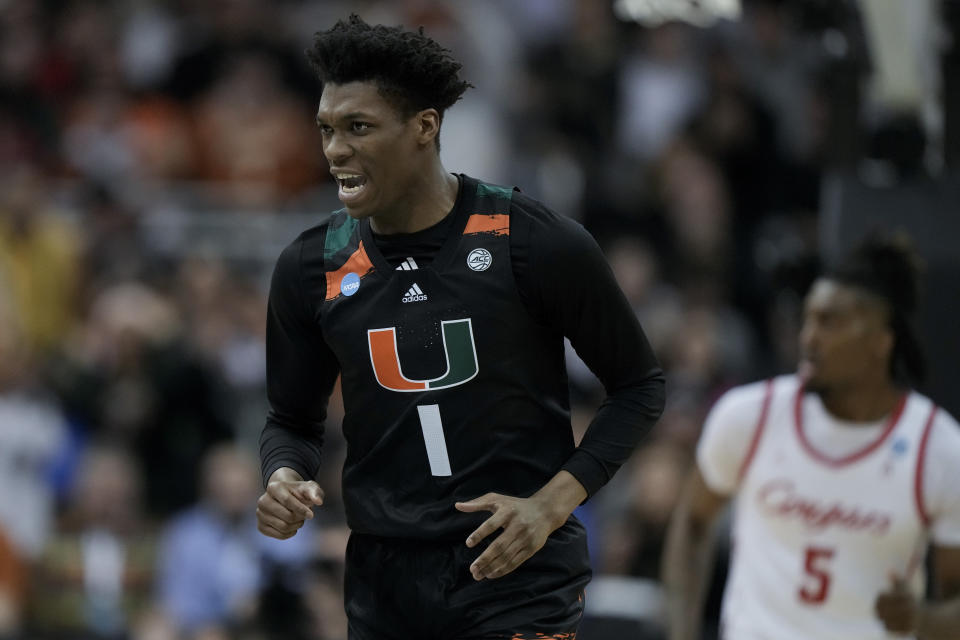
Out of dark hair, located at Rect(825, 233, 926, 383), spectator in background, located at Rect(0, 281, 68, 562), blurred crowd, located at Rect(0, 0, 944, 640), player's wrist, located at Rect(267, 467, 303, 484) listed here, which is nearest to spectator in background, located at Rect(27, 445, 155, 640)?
blurred crowd, located at Rect(0, 0, 944, 640)

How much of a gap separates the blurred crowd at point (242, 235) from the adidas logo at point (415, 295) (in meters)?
3.75

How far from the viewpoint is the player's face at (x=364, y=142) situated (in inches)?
146

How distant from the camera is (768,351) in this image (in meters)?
10.1

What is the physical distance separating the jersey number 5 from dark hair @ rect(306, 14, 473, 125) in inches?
90.5

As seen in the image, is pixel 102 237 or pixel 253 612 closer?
pixel 253 612

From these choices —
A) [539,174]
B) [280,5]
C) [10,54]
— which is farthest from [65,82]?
[539,174]

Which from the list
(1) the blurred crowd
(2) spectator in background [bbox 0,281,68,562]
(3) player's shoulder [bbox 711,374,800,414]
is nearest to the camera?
(3) player's shoulder [bbox 711,374,800,414]

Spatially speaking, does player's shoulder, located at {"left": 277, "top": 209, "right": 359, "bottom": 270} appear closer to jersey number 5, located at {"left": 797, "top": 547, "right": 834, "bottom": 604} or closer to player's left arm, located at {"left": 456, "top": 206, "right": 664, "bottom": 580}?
player's left arm, located at {"left": 456, "top": 206, "right": 664, "bottom": 580}

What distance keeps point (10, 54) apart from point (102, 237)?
250cm

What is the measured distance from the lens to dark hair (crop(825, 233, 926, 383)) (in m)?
5.41

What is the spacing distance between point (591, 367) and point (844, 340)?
1.72 m

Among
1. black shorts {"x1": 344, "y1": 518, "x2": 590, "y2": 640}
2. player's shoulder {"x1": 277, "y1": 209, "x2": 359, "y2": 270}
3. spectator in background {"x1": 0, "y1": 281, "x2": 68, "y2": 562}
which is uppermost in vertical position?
player's shoulder {"x1": 277, "y1": 209, "x2": 359, "y2": 270}

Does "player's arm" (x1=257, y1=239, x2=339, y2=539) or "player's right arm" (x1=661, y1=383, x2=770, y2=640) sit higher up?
"player's arm" (x1=257, y1=239, x2=339, y2=539)

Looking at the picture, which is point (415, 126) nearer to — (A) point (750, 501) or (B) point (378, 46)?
(B) point (378, 46)
